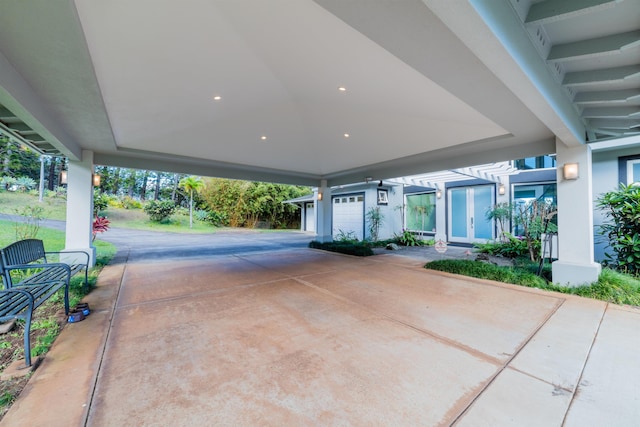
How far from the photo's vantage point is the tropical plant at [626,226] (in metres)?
4.85

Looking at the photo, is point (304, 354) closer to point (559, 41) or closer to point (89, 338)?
point (89, 338)

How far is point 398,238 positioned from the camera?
11.6 metres

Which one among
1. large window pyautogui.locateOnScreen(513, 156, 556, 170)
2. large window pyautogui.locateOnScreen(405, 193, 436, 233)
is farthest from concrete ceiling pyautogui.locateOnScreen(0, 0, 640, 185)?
large window pyautogui.locateOnScreen(405, 193, 436, 233)

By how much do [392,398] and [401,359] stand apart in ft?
1.87

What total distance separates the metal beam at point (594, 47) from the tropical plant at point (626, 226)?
403cm

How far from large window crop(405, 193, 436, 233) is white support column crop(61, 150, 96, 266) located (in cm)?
1231

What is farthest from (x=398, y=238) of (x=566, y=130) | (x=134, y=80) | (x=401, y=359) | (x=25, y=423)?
(x=25, y=423)

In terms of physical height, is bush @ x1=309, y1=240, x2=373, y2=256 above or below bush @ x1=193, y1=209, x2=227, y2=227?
below

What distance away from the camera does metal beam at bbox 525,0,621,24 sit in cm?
200

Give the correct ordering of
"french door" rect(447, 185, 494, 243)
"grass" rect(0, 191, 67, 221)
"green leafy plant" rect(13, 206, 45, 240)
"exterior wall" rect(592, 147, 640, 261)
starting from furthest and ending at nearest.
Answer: "french door" rect(447, 185, 494, 243), "grass" rect(0, 191, 67, 221), "exterior wall" rect(592, 147, 640, 261), "green leafy plant" rect(13, 206, 45, 240)

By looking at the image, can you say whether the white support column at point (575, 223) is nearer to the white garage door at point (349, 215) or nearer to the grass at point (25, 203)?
the white garage door at point (349, 215)

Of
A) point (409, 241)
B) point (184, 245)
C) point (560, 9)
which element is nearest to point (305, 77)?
point (560, 9)

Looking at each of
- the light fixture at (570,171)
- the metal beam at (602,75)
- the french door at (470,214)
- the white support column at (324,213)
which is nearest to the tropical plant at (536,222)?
the light fixture at (570,171)

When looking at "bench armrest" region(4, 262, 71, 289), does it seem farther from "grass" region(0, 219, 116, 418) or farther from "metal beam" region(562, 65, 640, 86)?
"metal beam" region(562, 65, 640, 86)
